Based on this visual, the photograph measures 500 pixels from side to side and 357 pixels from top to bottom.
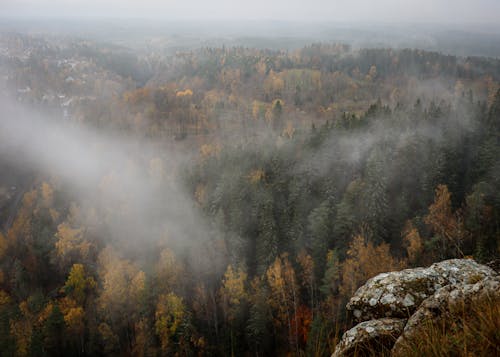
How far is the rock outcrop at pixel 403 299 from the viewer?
500 cm

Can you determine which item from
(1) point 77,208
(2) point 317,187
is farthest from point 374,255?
(1) point 77,208

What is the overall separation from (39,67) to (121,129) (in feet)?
419

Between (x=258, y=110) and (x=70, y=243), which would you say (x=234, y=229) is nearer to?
(x=70, y=243)

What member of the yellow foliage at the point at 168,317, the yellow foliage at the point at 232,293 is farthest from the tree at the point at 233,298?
the yellow foliage at the point at 168,317

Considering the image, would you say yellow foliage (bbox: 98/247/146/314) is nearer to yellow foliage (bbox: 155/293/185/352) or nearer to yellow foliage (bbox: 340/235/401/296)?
yellow foliage (bbox: 155/293/185/352)

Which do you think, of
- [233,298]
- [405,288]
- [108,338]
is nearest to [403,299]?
[405,288]

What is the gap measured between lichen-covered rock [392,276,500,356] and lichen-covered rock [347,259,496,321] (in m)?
1.57

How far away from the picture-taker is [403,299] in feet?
22.2

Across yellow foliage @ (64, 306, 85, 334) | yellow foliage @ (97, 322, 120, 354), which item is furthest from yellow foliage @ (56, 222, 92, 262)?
yellow foliage @ (97, 322, 120, 354)

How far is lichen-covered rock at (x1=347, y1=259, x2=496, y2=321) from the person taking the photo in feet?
22.1

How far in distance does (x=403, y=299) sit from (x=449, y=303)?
248cm

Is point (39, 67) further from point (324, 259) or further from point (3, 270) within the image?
point (324, 259)

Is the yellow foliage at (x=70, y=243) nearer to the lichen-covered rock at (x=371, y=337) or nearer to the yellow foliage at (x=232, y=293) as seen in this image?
the yellow foliage at (x=232, y=293)

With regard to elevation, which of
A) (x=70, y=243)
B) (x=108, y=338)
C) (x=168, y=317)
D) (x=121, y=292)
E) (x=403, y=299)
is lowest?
(x=108, y=338)
